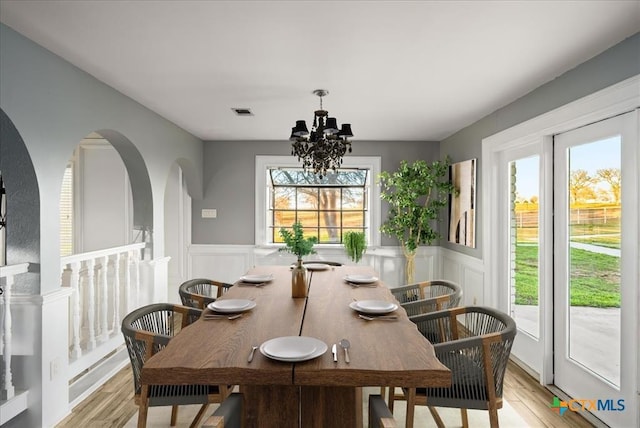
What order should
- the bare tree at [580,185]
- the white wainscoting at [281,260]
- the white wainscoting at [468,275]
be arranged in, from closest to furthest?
1. the bare tree at [580,185]
2. the white wainscoting at [468,275]
3. the white wainscoting at [281,260]

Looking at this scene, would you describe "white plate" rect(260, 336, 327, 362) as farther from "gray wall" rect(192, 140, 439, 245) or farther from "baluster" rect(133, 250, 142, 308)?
"gray wall" rect(192, 140, 439, 245)

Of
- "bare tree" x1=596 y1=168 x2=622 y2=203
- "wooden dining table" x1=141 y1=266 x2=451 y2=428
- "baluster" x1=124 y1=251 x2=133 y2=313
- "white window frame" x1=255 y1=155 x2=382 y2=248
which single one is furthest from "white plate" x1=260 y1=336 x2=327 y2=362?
"white window frame" x1=255 y1=155 x2=382 y2=248

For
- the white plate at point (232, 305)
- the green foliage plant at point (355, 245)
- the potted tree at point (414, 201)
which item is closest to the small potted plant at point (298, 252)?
the white plate at point (232, 305)

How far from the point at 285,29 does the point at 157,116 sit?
2542 mm

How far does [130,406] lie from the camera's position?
296cm

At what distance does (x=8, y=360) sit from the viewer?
2.46 metres

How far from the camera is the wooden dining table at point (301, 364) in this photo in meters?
1.59

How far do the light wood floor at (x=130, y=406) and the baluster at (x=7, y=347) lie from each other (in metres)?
0.43

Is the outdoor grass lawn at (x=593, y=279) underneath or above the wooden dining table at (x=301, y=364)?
above

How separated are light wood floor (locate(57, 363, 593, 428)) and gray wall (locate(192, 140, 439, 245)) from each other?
2.77 m

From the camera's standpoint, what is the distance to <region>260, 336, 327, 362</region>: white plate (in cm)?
166

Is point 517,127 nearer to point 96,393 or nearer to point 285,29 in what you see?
point 285,29

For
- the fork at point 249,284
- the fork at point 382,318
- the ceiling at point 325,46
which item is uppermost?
the ceiling at point 325,46

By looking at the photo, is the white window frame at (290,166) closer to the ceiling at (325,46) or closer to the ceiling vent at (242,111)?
the ceiling vent at (242,111)
